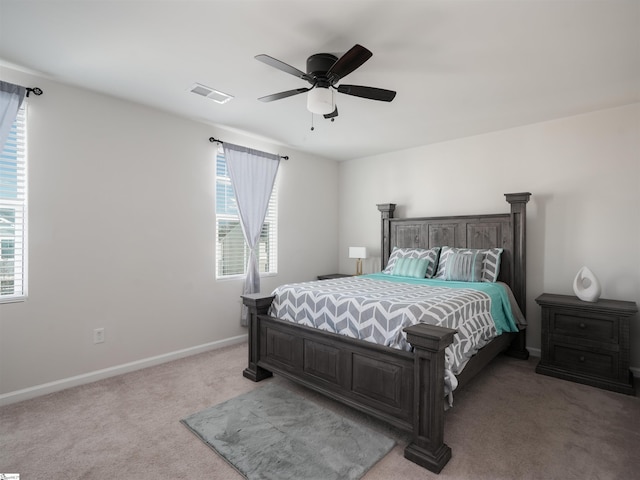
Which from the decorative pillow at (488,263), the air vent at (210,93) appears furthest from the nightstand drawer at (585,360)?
the air vent at (210,93)

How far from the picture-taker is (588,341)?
3023mm

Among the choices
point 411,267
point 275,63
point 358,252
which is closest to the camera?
point 275,63

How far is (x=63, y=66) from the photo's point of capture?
260 centimetres

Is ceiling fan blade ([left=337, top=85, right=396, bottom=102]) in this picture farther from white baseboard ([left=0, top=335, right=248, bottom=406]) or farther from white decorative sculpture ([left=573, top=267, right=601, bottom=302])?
white baseboard ([left=0, top=335, right=248, bottom=406])

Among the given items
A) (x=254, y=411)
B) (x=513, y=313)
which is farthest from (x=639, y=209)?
(x=254, y=411)

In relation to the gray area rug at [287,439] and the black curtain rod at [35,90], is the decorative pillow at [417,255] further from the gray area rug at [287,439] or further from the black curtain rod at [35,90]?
the black curtain rod at [35,90]

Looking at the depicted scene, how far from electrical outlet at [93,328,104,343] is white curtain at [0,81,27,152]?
1675 millimetres

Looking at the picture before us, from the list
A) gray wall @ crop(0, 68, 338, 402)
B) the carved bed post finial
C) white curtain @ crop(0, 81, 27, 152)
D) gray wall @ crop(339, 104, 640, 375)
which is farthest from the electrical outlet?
gray wall @ crop(339, 104, 640, 375)

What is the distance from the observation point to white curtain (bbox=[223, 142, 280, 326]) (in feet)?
13.6

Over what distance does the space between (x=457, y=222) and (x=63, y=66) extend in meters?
4.21

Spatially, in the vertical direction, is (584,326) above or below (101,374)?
above

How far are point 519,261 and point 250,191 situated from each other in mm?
3269

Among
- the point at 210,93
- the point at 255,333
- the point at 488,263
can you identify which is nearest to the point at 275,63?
the point at 210,93

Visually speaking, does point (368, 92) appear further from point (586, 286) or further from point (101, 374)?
point (101, 374)
